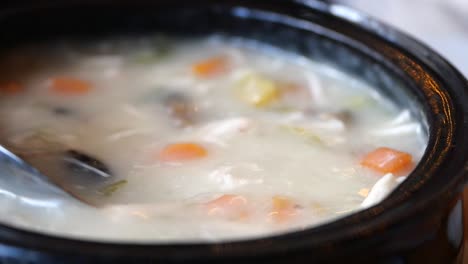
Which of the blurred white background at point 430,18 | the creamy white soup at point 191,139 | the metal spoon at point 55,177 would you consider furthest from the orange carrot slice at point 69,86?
the blurred white background at point 430,18

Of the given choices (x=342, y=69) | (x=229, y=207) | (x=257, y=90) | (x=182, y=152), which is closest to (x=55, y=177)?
(x=182, y=152)

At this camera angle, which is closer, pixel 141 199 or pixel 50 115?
pixel 141 199

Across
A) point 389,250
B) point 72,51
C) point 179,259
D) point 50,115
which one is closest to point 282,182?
point 389,250

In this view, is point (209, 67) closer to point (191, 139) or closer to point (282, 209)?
point (191, 139)

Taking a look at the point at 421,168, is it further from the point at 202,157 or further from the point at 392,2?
the point at 392,2

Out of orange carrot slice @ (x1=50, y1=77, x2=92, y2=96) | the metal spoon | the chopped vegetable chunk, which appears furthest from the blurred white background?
the metal spoon

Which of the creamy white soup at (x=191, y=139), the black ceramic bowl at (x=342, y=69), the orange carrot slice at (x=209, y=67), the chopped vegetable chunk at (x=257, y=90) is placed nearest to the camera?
the black ceramic bowl at (x=342, y=69)

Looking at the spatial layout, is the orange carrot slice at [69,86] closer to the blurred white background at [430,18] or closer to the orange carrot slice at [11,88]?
the orange carrot slice at [11,88]

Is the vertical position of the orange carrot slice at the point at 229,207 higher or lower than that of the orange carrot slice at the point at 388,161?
lower

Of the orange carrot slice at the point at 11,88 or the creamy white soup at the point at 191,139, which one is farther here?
the orange carrot slice at the point at 11,88
